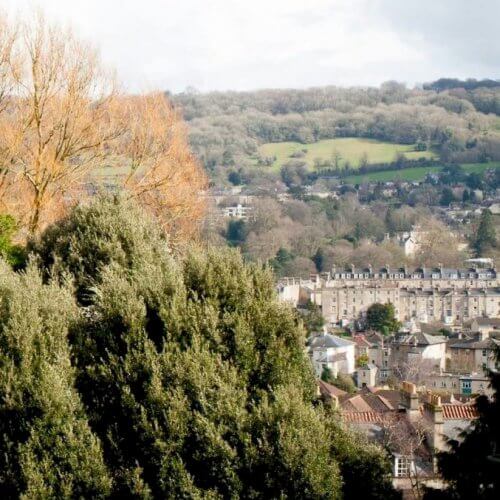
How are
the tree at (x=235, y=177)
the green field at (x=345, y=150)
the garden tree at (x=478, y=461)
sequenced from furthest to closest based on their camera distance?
1. the green field at (x=345, y=150)
2. the tree at (x=235, y=177)
3. the garden tree at (x=478, y=461)

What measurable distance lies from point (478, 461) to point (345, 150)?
5820 inches

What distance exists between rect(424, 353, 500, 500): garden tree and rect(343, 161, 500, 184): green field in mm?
129464

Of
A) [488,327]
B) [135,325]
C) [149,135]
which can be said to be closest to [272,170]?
[488,327]

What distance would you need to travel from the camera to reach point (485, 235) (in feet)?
339

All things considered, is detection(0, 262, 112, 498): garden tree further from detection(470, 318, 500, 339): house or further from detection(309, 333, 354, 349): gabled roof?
detection(470, 318, 500, 339): house

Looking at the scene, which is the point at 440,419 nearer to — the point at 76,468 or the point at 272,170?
the point at 76,468

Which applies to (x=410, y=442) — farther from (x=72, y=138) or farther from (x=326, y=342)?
(x=326, y=342)

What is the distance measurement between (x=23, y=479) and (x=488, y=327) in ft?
200

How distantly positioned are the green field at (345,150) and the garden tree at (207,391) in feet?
453

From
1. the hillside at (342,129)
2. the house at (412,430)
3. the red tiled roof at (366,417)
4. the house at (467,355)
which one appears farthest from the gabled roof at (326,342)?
the hillside at (342,129)

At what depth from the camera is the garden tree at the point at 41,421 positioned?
11219 millimetres

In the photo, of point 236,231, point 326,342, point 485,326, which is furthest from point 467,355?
point 236,231

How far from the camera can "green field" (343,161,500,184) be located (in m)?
142

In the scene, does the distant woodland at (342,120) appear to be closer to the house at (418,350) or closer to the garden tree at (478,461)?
the house at (418,350)
